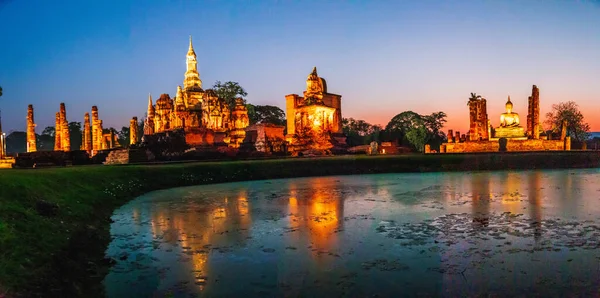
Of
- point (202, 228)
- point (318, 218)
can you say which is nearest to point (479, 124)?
point (318, 218)

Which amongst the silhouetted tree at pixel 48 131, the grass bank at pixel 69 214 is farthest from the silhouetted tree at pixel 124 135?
the grass bank at pixel 69 214

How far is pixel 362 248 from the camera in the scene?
7.74 meters

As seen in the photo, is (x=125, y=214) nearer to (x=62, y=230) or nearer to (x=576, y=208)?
(x=62, y=230)

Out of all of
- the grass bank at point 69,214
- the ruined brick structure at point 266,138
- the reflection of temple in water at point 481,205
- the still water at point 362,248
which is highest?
the ruined brick structure at point 266,138

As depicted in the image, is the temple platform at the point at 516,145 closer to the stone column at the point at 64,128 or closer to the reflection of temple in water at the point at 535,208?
the reflection of temple in water at the point at 535,208

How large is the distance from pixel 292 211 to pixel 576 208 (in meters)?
7.58

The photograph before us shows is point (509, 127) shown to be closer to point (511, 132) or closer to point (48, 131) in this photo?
point (511, 132)

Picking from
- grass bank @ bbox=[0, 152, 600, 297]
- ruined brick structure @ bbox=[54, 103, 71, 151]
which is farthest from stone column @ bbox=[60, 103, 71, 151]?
grass bank @ bbox=[0, 152, 600, 297]

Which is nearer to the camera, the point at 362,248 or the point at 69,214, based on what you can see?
the point at 362,248

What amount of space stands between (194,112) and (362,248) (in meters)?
48.3

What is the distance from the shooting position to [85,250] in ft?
26.0

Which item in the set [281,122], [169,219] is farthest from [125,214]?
[281,122]

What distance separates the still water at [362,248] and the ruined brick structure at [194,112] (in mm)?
33080

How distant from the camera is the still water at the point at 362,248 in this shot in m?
5.79
